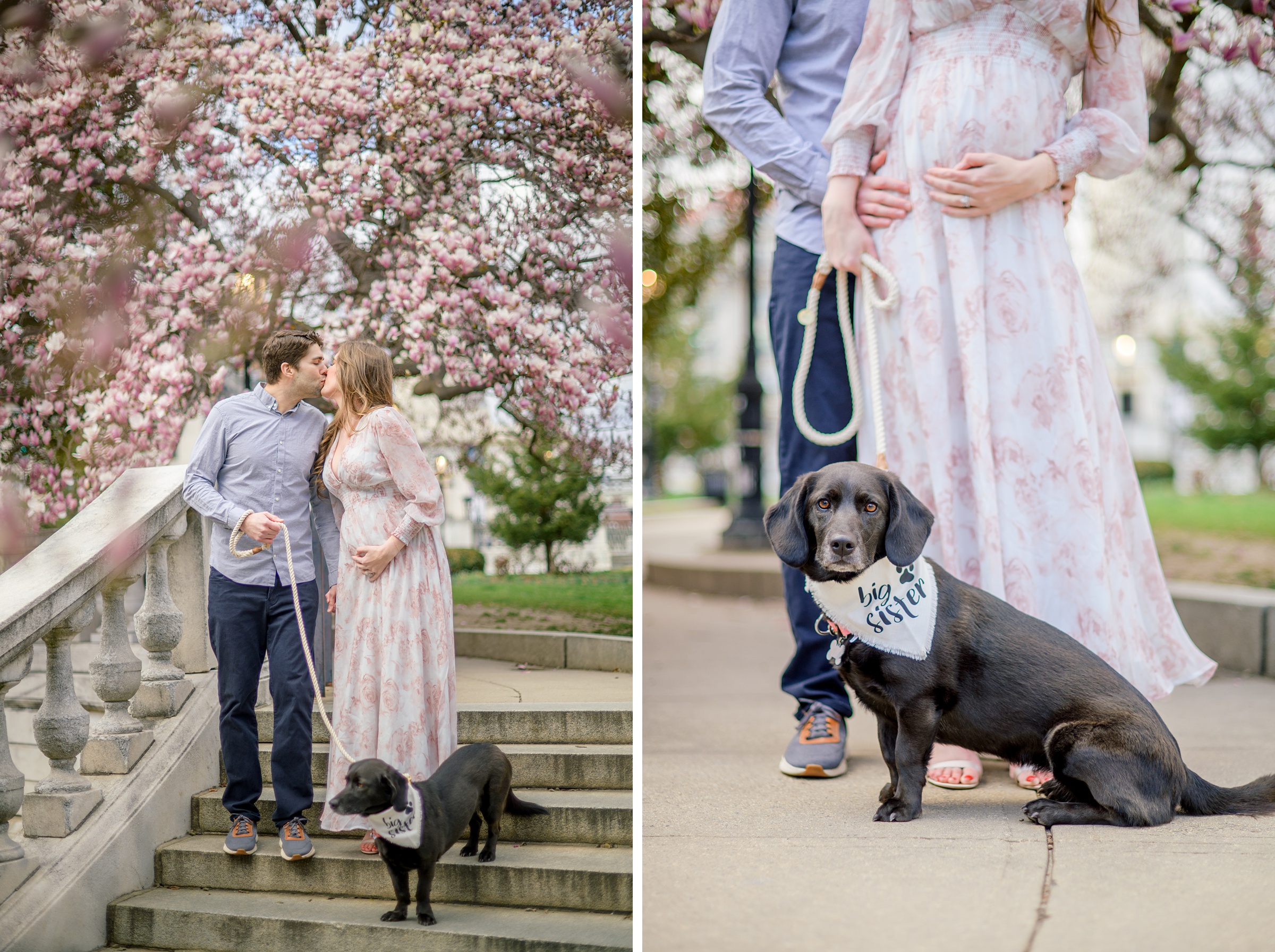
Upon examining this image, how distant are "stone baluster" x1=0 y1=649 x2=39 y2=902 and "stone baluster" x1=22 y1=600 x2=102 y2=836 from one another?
205 mm

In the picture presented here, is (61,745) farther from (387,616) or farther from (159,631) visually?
(387,616)

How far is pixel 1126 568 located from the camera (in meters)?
3.04

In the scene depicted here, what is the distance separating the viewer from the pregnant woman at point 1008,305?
9.87 ft

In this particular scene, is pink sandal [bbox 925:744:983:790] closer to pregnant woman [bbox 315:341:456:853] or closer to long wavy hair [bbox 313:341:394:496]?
pregnant woman [bbox 315:341:456:853]

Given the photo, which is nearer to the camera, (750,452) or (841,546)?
(841,546)

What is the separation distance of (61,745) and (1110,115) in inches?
147

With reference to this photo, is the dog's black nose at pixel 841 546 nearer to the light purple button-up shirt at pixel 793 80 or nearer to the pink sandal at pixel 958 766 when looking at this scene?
the pink sandal at pixel 958 766

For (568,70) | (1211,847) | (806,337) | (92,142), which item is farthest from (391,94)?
(1211,847)

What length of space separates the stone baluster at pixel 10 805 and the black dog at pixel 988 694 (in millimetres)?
2174

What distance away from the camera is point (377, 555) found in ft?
9.80

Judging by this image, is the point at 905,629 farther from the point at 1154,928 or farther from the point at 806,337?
the point at 806,337

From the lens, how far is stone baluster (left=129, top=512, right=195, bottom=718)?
3699 millimetres

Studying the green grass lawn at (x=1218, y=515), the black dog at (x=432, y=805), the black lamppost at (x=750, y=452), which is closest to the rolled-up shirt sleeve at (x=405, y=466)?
the black dog at (x=432, y=805)

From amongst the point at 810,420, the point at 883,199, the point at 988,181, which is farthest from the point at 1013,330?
the point at 810,420
